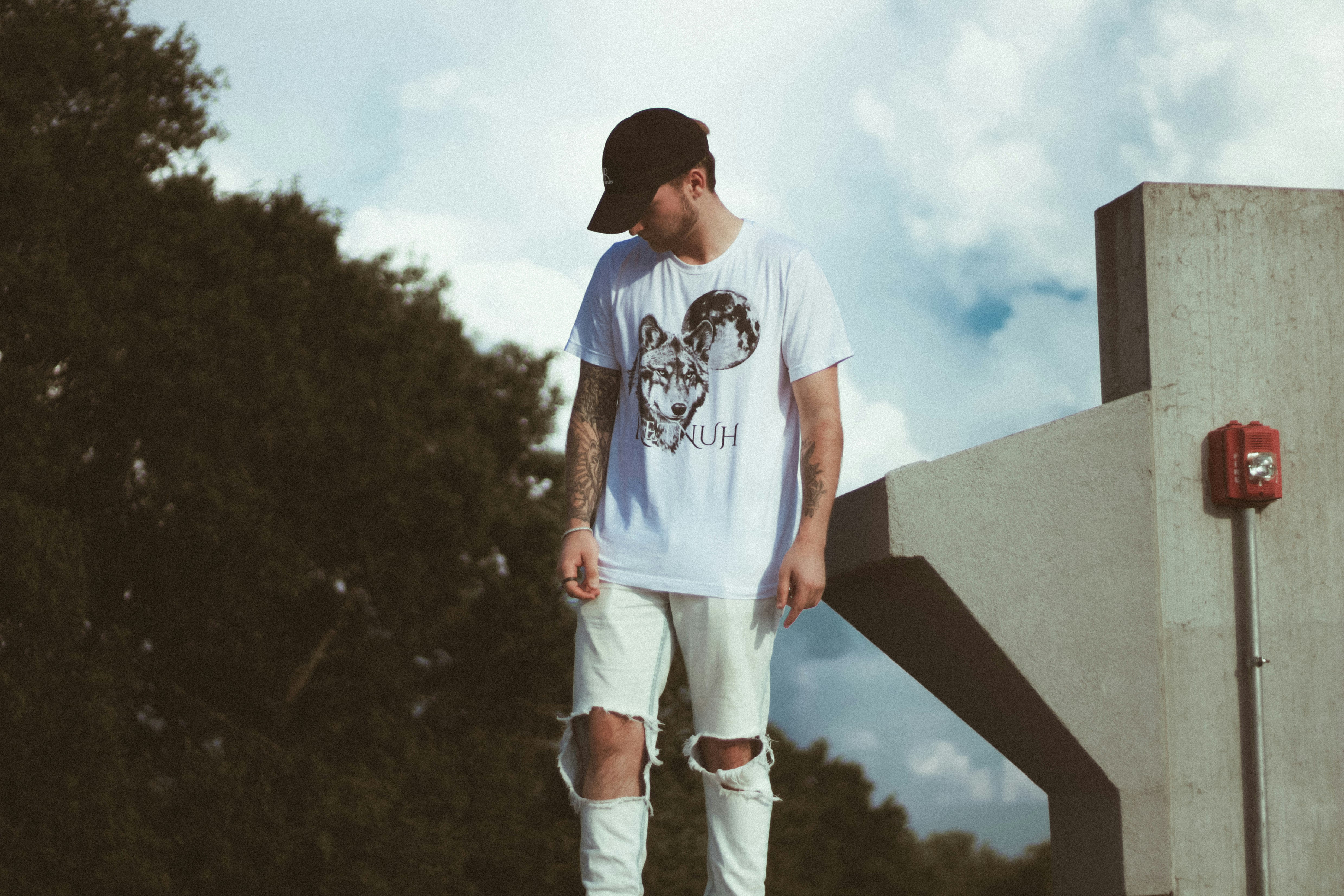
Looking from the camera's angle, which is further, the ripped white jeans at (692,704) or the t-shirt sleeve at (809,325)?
the t-shirt sleeve at (809,325)

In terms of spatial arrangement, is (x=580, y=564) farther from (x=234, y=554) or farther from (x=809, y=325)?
(x=234, y=554)

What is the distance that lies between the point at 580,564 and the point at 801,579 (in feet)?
1.55

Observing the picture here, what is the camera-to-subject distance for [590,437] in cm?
297

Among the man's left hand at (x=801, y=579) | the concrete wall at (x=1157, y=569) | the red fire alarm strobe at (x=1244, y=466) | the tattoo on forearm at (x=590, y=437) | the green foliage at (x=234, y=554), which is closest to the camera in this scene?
the man's left hand at (x=801, y=579)

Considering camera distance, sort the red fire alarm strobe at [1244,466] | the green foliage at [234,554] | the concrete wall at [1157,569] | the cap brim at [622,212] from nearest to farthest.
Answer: the cap brim at [622,212] → the concrete wall at [1157,569] → the red fire alarm strobe at [1244,466] → the green foliage at [234,554]

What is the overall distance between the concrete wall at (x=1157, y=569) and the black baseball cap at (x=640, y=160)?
1066 mm

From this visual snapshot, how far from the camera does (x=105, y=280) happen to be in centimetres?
1471

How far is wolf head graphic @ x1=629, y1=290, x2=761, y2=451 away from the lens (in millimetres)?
2838

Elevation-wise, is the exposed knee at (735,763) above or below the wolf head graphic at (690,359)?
below

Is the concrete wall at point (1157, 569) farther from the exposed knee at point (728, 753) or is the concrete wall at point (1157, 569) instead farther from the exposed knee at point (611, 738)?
the exposed knee at point (611, 738)

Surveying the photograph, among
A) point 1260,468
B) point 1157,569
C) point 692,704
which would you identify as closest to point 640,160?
point 692,704

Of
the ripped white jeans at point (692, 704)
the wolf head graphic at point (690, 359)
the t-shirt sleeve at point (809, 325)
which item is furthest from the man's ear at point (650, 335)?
the ripped white jeans at point (692, 704)

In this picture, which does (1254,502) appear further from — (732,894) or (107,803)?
(107,803)

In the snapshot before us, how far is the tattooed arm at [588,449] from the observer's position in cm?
282
